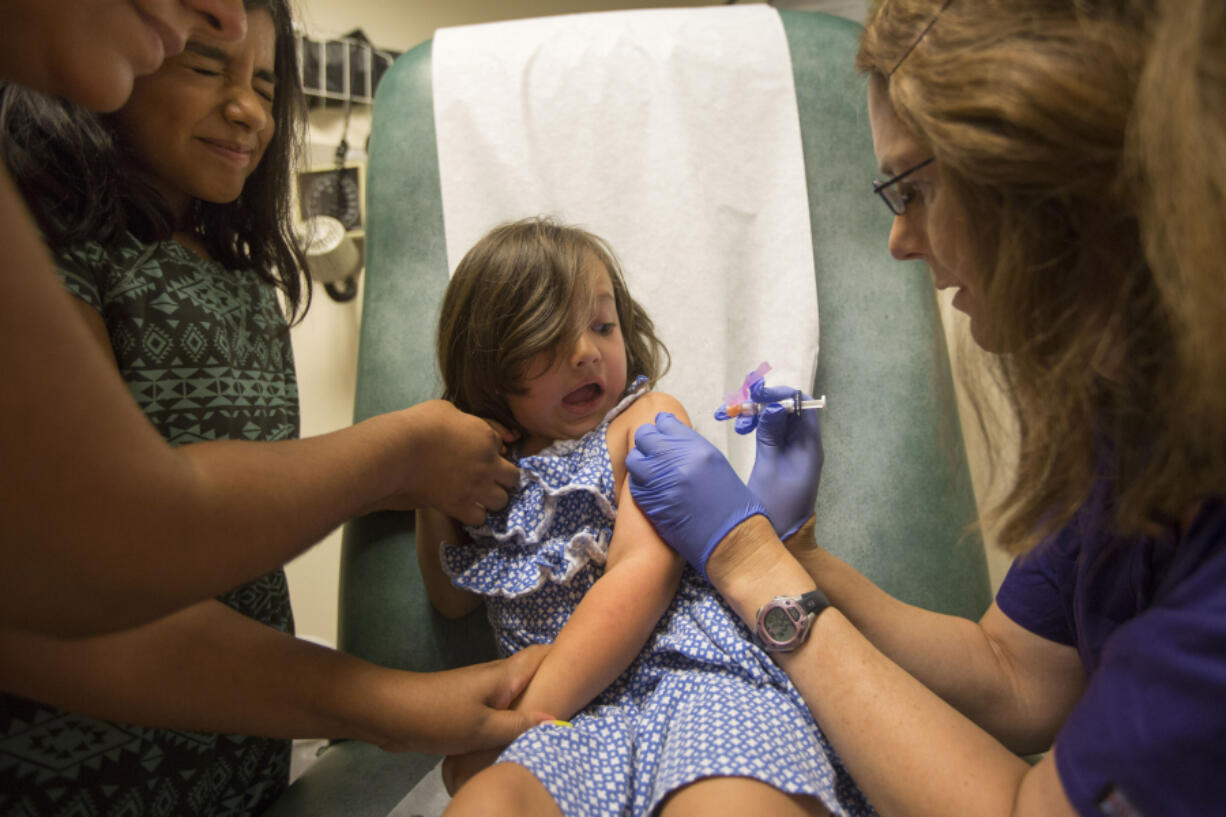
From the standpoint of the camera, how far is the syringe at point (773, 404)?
1.13 m

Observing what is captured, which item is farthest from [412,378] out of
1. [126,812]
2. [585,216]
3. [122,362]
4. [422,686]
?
[126,812]

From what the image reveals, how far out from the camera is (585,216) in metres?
1.55

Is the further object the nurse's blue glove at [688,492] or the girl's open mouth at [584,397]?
the girl's open mouth at [584,397]

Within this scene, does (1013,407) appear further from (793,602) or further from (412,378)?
(412,378)

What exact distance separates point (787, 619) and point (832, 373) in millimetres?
722

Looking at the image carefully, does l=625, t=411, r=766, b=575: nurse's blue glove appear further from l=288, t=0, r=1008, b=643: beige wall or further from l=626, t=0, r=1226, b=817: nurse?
l=288, t=0, r=1008, b=643: beige wall

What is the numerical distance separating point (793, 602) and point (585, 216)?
967 millimetres

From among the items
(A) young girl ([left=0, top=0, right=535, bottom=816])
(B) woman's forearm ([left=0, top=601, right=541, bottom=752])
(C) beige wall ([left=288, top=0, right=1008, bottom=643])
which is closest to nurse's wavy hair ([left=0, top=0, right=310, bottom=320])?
(A) young girl ([left=0, top=0, right=535, bottom=816])

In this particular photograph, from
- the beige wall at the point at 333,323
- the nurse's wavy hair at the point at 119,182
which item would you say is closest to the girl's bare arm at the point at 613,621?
the nurse's wavy hair at the point at 119,182

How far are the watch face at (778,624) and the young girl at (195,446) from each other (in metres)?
0.35

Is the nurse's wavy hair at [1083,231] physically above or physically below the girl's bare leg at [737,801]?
above

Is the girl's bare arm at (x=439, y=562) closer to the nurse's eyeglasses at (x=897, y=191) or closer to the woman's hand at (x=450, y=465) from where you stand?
the woman's hand at (x=450, y=465)

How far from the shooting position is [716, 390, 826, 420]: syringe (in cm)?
113

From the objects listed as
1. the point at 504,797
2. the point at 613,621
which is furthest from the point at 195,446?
the point at 613,621
